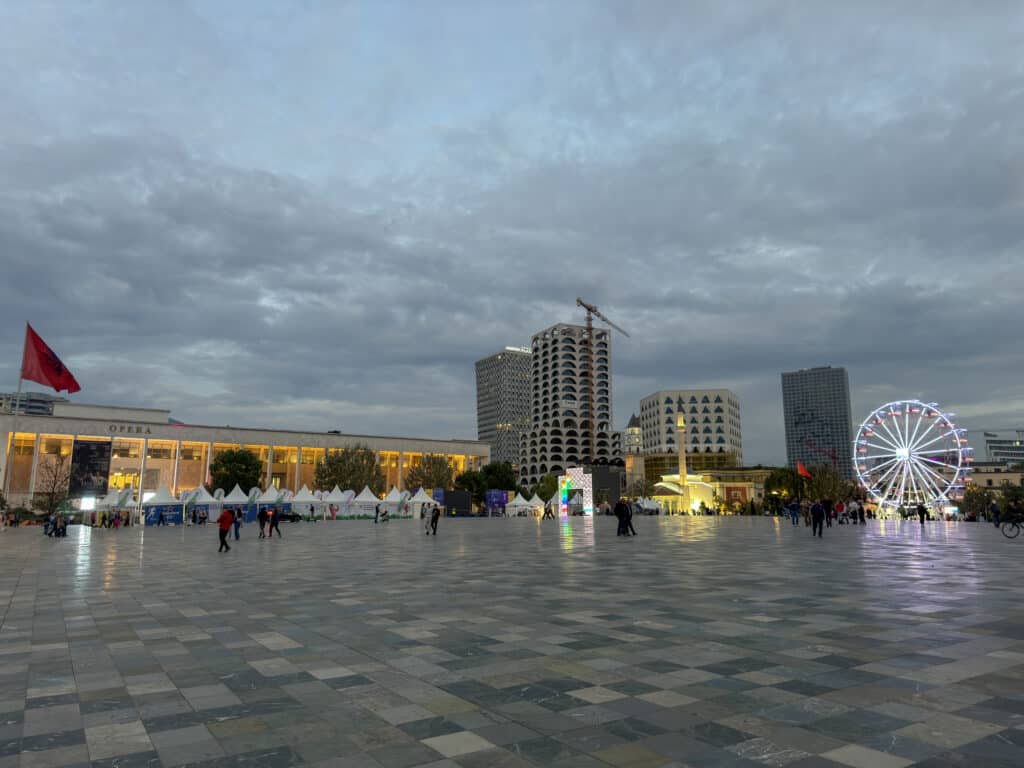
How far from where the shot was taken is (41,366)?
3069cm

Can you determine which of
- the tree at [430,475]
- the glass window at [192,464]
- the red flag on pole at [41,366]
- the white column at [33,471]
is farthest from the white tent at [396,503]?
the white column at [33,471]

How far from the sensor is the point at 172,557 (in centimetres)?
2319

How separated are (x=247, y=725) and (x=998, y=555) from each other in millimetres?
23799

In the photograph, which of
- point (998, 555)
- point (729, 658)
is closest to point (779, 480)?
point (998, 555)

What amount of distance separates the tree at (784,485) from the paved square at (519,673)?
9649 cm

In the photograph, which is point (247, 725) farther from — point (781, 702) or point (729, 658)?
point (729, 658)

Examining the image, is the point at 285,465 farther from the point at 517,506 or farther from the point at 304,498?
the point at 304,498

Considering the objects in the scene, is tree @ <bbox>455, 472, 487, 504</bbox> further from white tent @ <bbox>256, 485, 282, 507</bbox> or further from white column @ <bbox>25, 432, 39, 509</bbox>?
white column @ <bbox>25, 432, 39, 509</bbox>

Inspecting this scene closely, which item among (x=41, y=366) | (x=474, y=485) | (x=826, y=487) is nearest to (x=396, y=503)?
(x=474, y=485)

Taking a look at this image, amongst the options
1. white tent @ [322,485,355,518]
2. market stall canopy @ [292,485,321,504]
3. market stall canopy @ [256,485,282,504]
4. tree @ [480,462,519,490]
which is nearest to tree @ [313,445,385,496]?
tree @ [480,462,519,490]

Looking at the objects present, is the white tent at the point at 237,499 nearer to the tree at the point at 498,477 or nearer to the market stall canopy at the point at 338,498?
the market stall canopy at the point at 338,498

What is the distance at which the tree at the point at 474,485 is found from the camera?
11144cm

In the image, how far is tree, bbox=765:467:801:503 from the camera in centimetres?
10425

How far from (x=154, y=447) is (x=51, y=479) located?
17473 mm
